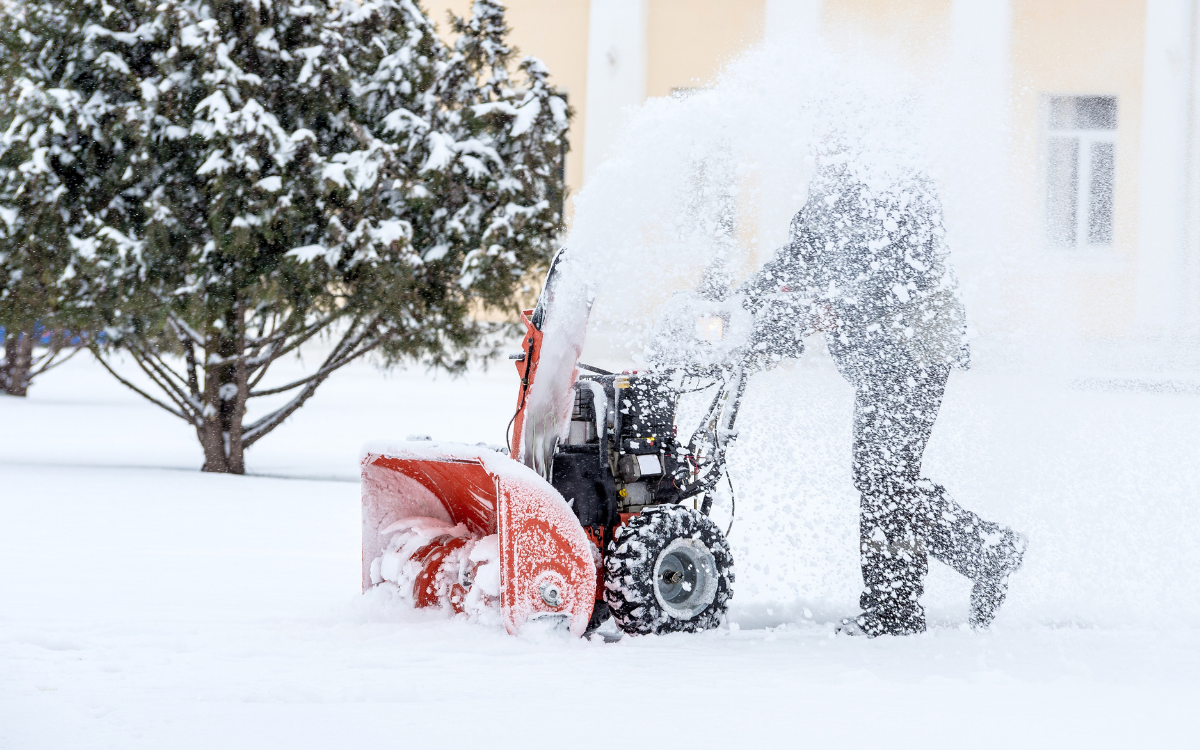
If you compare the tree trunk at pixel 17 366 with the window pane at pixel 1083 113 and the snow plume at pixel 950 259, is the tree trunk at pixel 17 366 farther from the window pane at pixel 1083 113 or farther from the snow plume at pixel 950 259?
the snow plume at pixel 950 259

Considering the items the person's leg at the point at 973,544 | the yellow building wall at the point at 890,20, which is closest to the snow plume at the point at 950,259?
the person's leg at the point at 973,544

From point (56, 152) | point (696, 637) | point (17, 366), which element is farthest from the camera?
point (17, 366)

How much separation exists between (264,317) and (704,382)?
5232 millimetres

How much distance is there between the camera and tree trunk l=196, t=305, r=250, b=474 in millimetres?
9562

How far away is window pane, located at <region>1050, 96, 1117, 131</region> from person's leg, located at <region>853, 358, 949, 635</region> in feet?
36.0

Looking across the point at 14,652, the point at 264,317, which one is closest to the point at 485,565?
the point at 14,652

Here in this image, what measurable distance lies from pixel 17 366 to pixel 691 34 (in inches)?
433

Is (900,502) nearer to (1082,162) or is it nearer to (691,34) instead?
(1082,162)

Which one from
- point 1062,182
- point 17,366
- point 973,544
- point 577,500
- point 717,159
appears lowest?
point 973,544

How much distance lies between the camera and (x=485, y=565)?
13.4 ft

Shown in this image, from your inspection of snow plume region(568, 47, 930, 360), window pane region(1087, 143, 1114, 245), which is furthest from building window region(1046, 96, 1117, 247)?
snow plume region(568, 47, 930, 360)

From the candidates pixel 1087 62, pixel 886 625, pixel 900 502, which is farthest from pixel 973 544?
pixel 1087 62

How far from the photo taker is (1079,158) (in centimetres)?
1389

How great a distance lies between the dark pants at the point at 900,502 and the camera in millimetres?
4230
